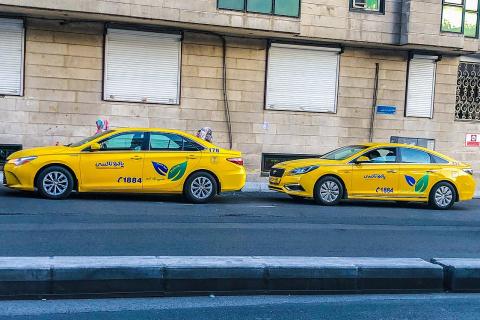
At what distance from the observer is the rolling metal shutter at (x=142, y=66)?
18.2 metres

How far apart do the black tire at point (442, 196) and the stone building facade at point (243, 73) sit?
15.8 feet

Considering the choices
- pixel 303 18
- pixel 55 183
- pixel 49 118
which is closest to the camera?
pixel 55 183

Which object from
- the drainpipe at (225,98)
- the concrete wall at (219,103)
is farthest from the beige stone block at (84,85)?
the drainpipe at (225,98)

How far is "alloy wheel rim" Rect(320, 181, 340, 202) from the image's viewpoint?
13680 millimetres

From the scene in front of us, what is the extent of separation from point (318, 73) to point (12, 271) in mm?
15691

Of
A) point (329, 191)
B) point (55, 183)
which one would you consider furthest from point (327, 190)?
point (55, 183)

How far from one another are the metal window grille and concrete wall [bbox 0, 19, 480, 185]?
1.49ft

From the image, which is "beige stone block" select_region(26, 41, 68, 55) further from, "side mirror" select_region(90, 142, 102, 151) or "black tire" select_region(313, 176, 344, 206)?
"black tire" select_region(313, 176, 344, 206)

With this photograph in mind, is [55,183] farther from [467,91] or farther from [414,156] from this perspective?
[467,91]

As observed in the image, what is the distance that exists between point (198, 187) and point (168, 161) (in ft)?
2.74

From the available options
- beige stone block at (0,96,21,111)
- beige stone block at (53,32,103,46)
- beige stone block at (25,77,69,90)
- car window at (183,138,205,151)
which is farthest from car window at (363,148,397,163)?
beige stone block at (0,96,21,111)

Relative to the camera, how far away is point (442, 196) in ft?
47.1

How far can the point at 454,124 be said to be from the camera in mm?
21641

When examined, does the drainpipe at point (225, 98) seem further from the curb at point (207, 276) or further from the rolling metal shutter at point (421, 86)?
the curb at point (207, 276)
